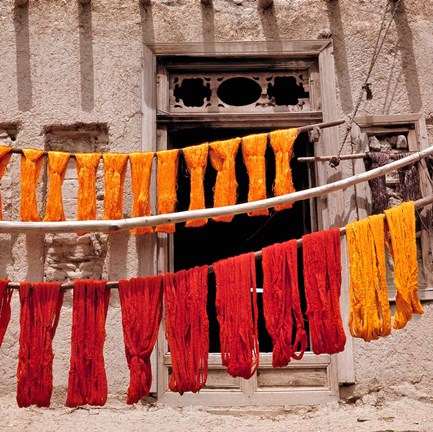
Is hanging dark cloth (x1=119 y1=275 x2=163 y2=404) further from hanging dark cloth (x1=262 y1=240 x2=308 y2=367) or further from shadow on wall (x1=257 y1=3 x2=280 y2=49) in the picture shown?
shadow on wall (x1=257 y1=3 x2=280 y2=49)

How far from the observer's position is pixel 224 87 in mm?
7168

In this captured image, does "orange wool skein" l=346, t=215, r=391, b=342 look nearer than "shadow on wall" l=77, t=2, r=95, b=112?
Yes

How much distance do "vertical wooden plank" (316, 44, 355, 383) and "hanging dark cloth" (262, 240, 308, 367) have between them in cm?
174

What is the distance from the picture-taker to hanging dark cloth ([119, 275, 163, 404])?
13.7 feet

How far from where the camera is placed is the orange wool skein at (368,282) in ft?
13.0

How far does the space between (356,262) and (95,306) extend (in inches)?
61.7

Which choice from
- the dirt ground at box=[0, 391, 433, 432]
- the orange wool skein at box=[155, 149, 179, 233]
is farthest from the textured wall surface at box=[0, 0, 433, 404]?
the orange wool skein at box=[155, 149, 179, 233]

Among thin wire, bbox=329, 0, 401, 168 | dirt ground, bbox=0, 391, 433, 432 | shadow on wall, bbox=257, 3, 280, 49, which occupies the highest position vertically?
shadow on wall, bbox=257, 3, 280, 49

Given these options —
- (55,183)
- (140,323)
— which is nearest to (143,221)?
(140,323)

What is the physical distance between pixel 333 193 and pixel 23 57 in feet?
10.0

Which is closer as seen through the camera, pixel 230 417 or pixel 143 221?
pixel 143 221

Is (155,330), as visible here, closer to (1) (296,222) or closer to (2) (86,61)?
(2) (86,61)

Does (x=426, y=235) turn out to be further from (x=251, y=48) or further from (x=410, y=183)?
(x=251, y=48)

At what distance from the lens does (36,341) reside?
4.21 metres
